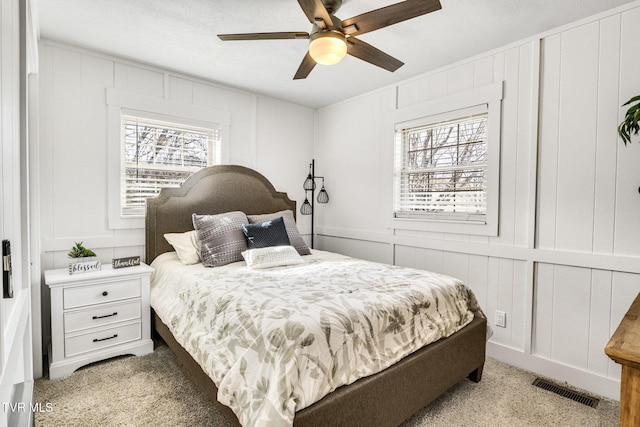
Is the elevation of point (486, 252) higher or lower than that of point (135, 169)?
lower

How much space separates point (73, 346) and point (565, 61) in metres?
4.00

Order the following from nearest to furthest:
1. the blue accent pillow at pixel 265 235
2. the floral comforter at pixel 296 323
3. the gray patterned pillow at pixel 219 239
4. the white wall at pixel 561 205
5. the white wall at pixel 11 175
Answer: the white wall at pixel 11 175 < the floral comforter at pixel 296 323 < the white wall at pixel 561 205 < the gray patterned pillow at pixel 219 239 < the blue accent pillow at pixel 265 235

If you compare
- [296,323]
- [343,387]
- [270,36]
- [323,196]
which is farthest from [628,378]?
[323,196]

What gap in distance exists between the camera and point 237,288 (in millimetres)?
2016

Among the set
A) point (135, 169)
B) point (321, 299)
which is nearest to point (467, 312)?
point (321, 299)

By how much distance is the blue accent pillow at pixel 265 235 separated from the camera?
2844mm

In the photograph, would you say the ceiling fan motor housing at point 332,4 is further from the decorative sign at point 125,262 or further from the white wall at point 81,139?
the decorative sign at point 125,262

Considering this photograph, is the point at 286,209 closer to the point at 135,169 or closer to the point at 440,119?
the point at 135,169

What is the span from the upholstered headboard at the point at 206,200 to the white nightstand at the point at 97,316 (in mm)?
461

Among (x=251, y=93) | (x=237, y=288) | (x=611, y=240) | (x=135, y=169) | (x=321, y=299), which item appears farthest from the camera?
(x=251, y=93)

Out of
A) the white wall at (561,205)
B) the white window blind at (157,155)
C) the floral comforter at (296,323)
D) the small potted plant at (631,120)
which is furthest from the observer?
the white window blind at (157,155)

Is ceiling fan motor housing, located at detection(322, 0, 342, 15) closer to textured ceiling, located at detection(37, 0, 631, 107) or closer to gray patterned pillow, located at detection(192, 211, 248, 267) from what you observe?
textured ceiling, located at detection(37, 0, 631, 107)

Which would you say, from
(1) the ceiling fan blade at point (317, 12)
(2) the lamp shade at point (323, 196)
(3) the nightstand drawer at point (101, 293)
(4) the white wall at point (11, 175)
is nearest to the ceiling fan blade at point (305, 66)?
(1) the ceiling fan blade at point (317, 12)

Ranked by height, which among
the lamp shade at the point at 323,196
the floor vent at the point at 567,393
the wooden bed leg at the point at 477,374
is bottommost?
the floor vent at the point at 567,393
